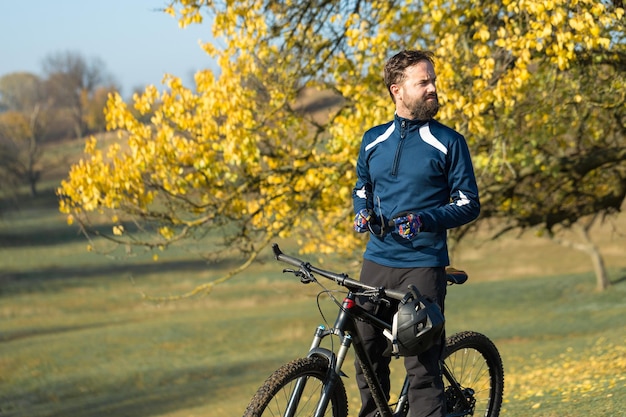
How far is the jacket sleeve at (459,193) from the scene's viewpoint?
4.15m

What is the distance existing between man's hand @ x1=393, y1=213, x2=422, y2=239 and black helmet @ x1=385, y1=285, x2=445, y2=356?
0.88 ft

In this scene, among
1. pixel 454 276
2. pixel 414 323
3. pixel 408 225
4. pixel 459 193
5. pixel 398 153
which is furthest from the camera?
pixel 454 276

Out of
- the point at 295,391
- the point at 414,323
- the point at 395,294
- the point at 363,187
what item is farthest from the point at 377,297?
the point at 363,187

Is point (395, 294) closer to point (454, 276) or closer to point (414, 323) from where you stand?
point (414, 323)

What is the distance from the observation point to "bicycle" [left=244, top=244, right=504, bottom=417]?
4027mm

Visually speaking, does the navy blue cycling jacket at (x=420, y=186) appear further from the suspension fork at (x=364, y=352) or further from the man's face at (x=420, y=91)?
the suspension fork at (x=364, y=352)

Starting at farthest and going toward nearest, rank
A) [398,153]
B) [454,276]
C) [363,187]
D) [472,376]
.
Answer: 1. [472,376]
2. [454,276]
3. [363,187]
4. [398,153]

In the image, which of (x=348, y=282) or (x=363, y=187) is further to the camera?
(x=363, y=187)

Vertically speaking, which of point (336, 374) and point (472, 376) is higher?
point (336, 374)

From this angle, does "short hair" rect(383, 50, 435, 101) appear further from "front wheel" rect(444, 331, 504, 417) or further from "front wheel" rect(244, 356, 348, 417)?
"front wheel" rect(444, 331, 504, 417)

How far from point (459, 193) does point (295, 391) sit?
1148mm

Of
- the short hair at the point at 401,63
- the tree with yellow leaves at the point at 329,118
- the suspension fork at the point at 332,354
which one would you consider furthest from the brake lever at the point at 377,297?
the tree with yellow leaves at the point at 329,118

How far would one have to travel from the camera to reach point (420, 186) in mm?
4266

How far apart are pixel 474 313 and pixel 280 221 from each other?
21.2 meters
